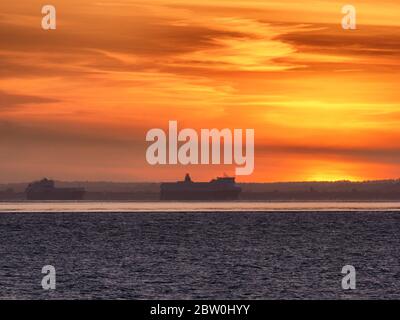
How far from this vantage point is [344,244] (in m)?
144

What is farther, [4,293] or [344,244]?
[344,244]

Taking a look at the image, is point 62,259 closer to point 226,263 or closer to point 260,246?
point 226,263

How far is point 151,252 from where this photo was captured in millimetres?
118188

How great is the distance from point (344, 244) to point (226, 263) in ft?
157

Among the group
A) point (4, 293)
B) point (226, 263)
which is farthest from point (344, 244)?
point (4, 293)

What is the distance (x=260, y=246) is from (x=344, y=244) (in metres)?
18.4
